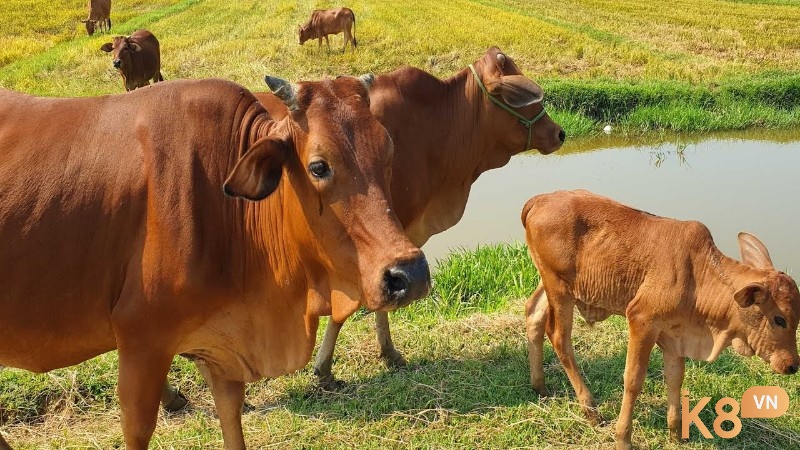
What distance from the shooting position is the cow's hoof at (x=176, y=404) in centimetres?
446

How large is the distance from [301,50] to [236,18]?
304 inches

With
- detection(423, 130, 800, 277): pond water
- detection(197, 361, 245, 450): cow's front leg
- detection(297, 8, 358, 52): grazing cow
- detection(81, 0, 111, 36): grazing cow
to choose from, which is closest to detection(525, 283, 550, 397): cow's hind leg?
detection(197, 361, 245, 450): cow's front leg

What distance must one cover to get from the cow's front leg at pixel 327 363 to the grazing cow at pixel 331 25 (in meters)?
14.8

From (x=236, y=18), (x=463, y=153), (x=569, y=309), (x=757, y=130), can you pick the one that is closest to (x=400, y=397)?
(x=569, y=309)

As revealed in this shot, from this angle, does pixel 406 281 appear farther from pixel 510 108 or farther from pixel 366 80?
pixel 510 108

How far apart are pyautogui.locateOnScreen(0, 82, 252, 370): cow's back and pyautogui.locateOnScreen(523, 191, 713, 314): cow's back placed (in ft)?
6.79

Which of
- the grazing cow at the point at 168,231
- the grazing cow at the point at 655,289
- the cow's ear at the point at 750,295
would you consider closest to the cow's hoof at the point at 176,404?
the grazing cow at the point at 168,231

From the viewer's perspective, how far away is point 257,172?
2584mm

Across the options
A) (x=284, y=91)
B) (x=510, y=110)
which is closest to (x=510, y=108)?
(x=510, y=110)

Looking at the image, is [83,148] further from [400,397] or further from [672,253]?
[672,253]

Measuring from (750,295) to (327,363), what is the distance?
2.52m

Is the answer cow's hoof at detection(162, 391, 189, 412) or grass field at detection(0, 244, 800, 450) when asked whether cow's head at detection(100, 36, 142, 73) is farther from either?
cow's hoof at detection(162, 391, 189, 412)

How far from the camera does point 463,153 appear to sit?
5141 millimetres

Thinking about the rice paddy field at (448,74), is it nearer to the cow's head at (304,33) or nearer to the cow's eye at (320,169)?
the cow's head at (304,33)
